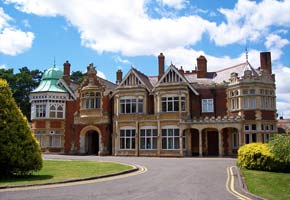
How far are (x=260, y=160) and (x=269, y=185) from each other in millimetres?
6213

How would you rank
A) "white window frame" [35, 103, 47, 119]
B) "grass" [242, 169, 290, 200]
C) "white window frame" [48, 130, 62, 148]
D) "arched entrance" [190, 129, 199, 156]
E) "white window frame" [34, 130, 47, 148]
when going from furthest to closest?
"white window frame" [35, 103, 47, 119]
"white window frame" [48, 130, 62, 148]
"white window frame" [34, 130, 47, 148]
"arched entrance" [190, 129, 199, 156]
"grass" [242, 169, 290, 200]

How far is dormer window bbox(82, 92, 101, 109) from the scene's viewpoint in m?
44.8

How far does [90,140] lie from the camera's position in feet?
156

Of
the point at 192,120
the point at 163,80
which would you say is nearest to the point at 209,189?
the point at 192,120

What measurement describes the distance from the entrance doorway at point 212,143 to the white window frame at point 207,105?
2518 mm

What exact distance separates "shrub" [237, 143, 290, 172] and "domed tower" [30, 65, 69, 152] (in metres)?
29.5

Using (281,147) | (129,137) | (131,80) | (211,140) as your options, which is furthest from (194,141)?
(281,147)

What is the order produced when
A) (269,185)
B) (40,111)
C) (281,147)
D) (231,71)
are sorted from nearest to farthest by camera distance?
1. (269,185)
2. (281,147)
3. (231,71)
4. (40,111)

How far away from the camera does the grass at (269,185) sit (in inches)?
547

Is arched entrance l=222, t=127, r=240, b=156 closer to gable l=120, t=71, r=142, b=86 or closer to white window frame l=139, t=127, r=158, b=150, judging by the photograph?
white window frame l=139, t=127, r=158, b=150

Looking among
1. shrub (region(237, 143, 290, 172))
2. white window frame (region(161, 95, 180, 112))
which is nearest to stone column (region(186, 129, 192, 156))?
white window frame (region(161, 95, 180, 112))

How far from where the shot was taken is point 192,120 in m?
40.1

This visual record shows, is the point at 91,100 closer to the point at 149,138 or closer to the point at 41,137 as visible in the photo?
the point at 41,137

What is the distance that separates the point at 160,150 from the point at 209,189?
26.5 m
